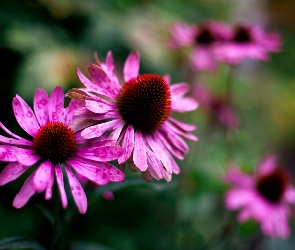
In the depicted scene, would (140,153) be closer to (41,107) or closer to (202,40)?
(41,107)

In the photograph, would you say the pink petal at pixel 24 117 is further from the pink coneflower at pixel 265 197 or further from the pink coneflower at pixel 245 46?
the pink coneflower at pixel 245 46

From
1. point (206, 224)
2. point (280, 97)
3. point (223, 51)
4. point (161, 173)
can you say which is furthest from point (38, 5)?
point (280, 97)

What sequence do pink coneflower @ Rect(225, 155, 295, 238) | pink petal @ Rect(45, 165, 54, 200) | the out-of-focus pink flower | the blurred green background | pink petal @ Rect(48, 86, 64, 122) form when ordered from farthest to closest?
the out-of-focus pink flower → the blurred green background → pink coneflower @ Rect(225, 155, 295, 238) → pink petal @ Rect(48, 86, 64, 122) → pink petal @ Rect(45, 165, 54, 200)

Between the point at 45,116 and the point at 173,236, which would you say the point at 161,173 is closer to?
the point at 45,116

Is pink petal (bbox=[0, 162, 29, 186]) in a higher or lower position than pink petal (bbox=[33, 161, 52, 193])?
lower

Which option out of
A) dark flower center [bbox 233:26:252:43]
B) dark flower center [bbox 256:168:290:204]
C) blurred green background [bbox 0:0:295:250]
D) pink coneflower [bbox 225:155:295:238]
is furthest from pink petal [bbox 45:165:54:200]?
dark flower center [bbox 233:26:252:43]

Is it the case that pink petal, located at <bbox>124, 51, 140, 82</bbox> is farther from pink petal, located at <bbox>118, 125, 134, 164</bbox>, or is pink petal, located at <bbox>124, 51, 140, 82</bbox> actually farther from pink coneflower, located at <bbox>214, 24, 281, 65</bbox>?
pink coneflower, located at <bbox>214, 24, 281, 65</bbox>

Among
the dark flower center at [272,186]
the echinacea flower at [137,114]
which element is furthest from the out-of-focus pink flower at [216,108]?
the echinacea flower at [137,114]

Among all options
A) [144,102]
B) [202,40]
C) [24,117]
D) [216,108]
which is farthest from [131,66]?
[216,108]
